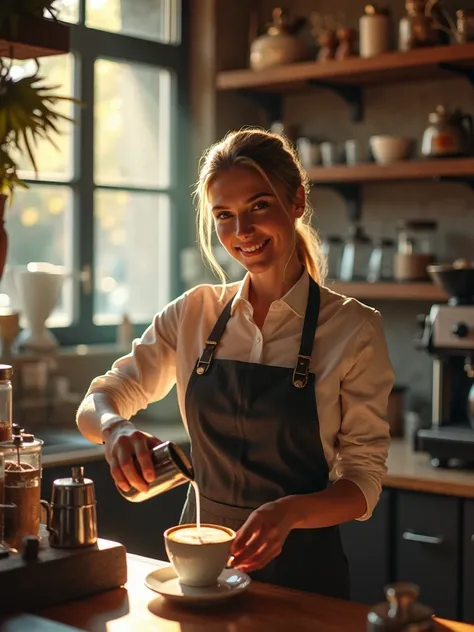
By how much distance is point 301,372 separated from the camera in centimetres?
222

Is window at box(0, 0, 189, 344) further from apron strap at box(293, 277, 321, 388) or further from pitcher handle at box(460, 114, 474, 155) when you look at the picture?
apron strap at box(293, 277, 321, 388)

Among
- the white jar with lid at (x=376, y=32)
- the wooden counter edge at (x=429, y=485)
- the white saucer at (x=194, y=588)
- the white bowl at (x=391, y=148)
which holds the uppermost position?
the white jar with lid at (x=376, y=32)

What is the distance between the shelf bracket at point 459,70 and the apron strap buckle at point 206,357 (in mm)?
1860

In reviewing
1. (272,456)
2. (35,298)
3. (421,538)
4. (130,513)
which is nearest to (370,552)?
(421,538)

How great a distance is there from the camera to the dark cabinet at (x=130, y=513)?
341cm

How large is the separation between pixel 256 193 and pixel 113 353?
211 centimetres

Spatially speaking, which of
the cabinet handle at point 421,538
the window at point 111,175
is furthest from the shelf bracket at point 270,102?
the cabinet handle at point 421,538

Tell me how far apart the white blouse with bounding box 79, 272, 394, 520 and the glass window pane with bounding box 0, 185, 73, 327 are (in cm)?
167

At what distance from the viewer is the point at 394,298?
167 inches

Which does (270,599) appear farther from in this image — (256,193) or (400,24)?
(400,24)

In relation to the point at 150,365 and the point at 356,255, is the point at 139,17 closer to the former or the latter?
the point at 356,255

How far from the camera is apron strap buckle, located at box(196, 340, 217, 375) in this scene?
91.8 inches

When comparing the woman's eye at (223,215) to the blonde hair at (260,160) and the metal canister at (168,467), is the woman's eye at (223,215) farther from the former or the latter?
the metal canister at (168,467)

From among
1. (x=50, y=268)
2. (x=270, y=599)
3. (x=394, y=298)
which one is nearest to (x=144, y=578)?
(x=270, y=599)
